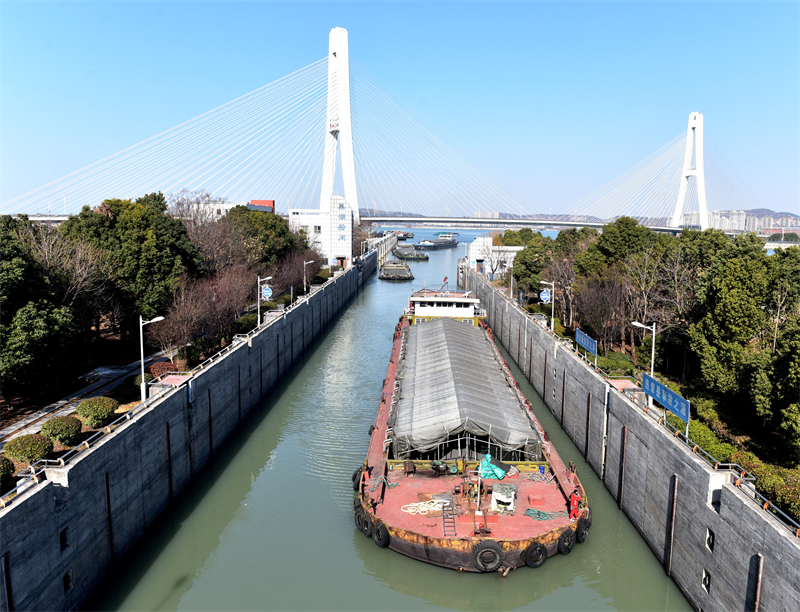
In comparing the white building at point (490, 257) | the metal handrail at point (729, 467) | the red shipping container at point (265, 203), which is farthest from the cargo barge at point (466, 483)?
the red shipping container at point (265, 203)

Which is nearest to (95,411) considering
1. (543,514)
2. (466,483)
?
(466,483)

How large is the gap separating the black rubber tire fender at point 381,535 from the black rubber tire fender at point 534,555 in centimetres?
370

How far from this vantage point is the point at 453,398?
66.5ft

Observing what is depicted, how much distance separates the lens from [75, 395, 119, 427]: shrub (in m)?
19.1

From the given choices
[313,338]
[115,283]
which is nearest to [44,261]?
[115,283]

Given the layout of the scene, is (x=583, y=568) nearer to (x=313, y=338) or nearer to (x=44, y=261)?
(x=44, y=261)

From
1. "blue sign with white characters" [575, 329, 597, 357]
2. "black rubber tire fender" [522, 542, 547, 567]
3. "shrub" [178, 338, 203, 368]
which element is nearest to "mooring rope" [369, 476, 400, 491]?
"black rubber tire fender" [522, 542, 547, 567]

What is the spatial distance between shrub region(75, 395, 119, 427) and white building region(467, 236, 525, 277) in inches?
2385

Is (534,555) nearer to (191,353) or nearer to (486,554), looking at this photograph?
(486,554)

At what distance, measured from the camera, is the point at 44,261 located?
27422 millimetres

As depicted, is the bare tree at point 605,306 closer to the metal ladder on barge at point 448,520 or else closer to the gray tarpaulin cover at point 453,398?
the gray tarpaulin cover at point 453,398

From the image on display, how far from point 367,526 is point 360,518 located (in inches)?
24.1

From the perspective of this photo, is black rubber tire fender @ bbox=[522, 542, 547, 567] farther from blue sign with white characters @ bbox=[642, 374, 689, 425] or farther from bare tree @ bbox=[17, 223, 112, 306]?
bare tree @ bbox=[17, 223, 112, 306]

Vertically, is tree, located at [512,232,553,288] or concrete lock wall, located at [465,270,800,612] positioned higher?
tree, located at [512,232,553,288]
